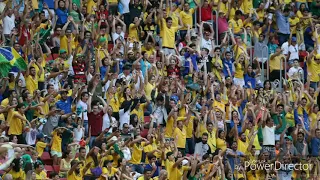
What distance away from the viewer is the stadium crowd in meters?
28.7

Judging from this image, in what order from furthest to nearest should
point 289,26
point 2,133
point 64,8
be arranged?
point 289,26
point 64,8
point 2,133

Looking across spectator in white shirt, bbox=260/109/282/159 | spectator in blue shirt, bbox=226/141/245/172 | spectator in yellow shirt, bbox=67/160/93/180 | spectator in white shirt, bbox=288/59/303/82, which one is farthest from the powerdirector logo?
spectator in yellow shirt, bbox=67/160/93/180

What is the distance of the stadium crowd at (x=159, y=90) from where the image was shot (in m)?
28.7

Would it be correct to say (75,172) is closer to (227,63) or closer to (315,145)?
(315,145)

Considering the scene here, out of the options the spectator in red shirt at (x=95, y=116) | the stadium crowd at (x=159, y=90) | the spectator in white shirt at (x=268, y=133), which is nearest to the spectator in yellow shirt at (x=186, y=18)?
the stadium crowd at (x=159, y=90)

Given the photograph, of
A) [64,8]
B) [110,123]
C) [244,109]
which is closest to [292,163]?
[244,109]

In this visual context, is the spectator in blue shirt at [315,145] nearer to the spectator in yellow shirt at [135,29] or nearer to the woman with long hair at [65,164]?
the spectator in yellow shirt at [135,29]

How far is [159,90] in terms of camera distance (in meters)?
31.7

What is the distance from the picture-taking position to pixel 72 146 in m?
28.5

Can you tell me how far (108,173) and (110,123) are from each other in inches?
79.3

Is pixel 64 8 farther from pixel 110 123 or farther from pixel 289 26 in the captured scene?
pixel 289 26

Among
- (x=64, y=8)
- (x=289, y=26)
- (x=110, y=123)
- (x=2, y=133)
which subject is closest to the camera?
(x=2, y=133)

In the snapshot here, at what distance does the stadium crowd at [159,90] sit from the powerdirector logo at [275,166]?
0.07ft

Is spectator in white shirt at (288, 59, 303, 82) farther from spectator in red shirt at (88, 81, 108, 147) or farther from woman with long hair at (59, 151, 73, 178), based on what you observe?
woman with long hair at (59, 151, 73, 178)
